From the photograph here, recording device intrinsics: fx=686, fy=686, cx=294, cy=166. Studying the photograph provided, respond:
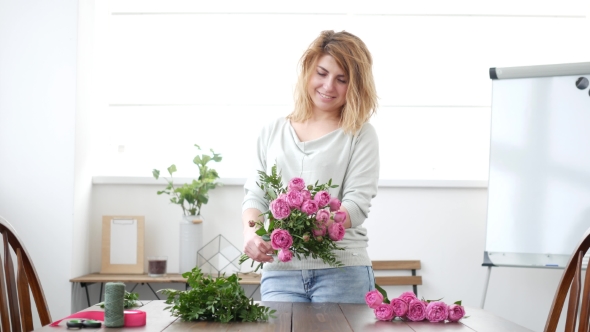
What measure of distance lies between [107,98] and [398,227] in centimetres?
183

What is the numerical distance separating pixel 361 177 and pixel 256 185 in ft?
1.11

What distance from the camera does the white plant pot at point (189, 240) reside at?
3578mm

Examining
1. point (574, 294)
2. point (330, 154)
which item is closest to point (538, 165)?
point (330, 154)

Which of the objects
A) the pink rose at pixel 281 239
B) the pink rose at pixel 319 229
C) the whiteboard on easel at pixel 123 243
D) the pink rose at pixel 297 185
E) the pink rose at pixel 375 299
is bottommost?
the whiteboard on easel at pixel 123 243

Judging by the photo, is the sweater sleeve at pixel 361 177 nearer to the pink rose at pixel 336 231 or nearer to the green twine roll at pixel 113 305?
the pink rose at pixel 336 231

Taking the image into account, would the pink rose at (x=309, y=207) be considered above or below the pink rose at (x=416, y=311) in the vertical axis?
above

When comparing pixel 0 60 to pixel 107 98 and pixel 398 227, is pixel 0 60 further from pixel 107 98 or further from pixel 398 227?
pixel 398 227

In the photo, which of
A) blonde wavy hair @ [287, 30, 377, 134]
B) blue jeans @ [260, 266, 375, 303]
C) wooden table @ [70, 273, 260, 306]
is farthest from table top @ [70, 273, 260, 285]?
blonde wavy hair @ [287, 30, 377, 134]

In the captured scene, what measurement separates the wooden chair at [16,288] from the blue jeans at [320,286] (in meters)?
0.67

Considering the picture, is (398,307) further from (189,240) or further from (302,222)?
(189,240)

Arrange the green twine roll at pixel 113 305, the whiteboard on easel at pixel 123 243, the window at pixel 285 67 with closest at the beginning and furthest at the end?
1. the green twine roll at pixel 113 305
2. the whiteboard on easel at pixel 123 243
3. the window at pixel 285 67

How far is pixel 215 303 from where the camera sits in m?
1.66

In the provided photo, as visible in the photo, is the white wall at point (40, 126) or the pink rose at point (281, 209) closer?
the pink rose at point (281, 209)

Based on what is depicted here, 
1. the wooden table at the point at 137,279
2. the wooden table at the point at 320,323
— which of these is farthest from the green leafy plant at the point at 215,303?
the wooden table at the point at 137,279
